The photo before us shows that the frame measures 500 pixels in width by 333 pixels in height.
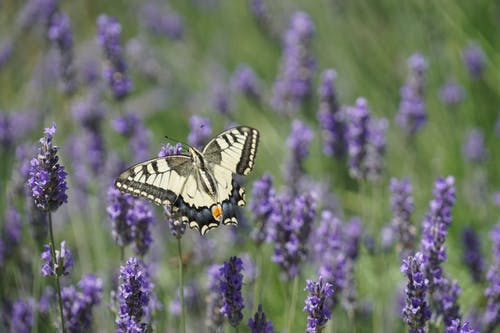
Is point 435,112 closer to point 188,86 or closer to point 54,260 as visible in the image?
point 188,86

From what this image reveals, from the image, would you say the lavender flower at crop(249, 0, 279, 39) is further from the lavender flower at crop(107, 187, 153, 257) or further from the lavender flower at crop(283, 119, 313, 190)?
the lavender flower at crop(107, 187, 153, 257)

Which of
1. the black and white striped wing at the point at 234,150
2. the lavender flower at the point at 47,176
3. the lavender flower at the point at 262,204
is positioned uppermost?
the black and white striped wing at the point at 234,150

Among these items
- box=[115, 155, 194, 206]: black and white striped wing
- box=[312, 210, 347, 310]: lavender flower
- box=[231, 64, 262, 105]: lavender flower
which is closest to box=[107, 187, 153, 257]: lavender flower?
box=[115, 155, 194, 206]: black and white striped wing

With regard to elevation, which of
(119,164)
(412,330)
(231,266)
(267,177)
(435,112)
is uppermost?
(435,112)

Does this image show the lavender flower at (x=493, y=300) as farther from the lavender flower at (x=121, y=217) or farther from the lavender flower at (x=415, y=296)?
the lavender flower at (x=121, y=217)

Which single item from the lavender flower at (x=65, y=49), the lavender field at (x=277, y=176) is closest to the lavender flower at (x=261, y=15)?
the lavender field at (x=277, y=176)

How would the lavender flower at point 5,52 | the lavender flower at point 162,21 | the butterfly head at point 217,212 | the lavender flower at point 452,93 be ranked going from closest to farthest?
the butterfly head at point 217,212, the lavender flower at point 452,93, the lavender flower at point 5,52, the lavender flower at point 162,21

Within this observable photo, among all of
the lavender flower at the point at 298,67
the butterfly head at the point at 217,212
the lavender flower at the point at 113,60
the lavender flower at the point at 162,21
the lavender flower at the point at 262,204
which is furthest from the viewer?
the lavender flower at the point at 162,21

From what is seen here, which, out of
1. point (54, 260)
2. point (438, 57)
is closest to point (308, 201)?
point (54, 260)
